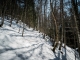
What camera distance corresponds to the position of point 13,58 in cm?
580

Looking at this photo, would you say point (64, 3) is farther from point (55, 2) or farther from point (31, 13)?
point (31, 13)

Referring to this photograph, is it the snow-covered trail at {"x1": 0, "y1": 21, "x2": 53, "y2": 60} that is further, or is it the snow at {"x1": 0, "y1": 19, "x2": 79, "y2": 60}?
the snow at {"x1": 0, "y1": 19, "x2": 79, "y2": 60}

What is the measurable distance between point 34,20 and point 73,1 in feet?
78.5

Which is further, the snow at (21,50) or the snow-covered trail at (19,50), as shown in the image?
the snow at (21,50)

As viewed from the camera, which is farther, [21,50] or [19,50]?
[21,50]

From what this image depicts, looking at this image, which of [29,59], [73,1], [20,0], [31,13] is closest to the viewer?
[73,1]

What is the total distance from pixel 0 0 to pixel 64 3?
1262 cm

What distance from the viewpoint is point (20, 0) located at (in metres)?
20.3

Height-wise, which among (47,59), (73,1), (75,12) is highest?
(73,1)

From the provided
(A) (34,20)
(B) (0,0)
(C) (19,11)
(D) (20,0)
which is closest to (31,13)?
(A) (34,20)

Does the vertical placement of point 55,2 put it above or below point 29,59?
above

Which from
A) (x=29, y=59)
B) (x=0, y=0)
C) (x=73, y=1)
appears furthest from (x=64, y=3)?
(x=0, y=0)

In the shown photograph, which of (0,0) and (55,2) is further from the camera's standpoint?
(0,0)

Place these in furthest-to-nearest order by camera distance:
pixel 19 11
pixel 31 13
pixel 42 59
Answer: pixel 31 13, pixel 19 11, pixel 42 59
